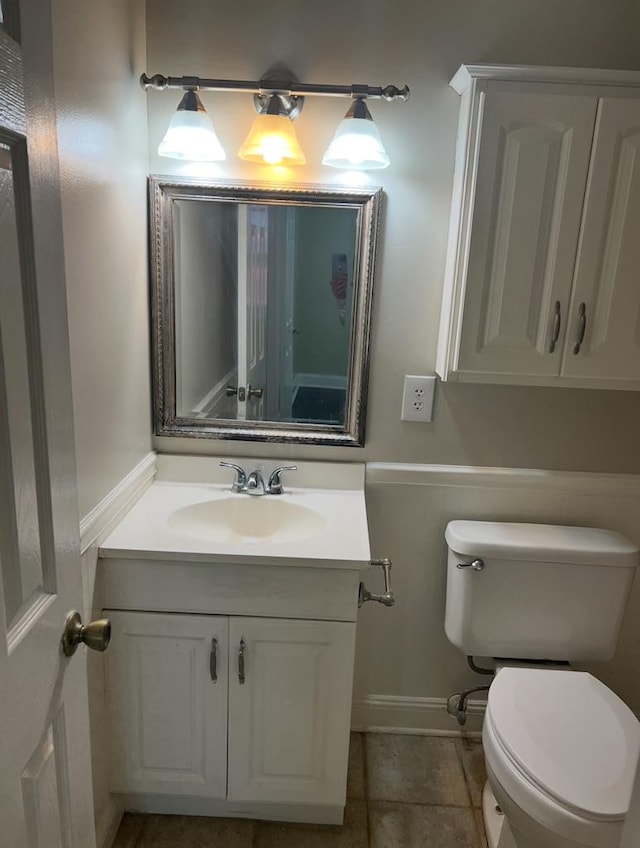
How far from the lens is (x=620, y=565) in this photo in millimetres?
1629

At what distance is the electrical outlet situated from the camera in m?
1.75

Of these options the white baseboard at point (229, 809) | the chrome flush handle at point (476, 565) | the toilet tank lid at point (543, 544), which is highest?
the toilet tank lid at point (543, 544)

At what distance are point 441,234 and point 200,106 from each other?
706 millimetres

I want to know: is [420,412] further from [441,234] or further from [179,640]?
[179,640]

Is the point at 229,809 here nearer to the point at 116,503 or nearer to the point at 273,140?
the point at 116,503

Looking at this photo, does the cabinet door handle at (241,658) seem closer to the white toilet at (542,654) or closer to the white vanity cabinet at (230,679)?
the white vanity cabinet at (230,679)

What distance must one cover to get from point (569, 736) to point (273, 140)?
157 cm

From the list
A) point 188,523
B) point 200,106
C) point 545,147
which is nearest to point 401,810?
point 188,523

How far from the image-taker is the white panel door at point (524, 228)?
4.62 feet

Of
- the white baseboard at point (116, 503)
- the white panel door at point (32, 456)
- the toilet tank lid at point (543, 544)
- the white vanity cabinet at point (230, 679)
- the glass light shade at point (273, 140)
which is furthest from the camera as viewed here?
the toilet tank lid at point (543, 544)

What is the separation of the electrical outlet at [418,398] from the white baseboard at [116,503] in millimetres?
754

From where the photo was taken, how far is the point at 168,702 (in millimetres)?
1499

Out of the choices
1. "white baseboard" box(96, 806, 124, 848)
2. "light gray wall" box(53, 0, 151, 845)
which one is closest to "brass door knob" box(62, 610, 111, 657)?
"light gray wall" box(53, 0, 151, 845)

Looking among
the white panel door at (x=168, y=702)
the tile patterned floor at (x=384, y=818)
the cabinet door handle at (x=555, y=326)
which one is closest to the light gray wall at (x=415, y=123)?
the cabinet door handle at (x=555, y=326)
